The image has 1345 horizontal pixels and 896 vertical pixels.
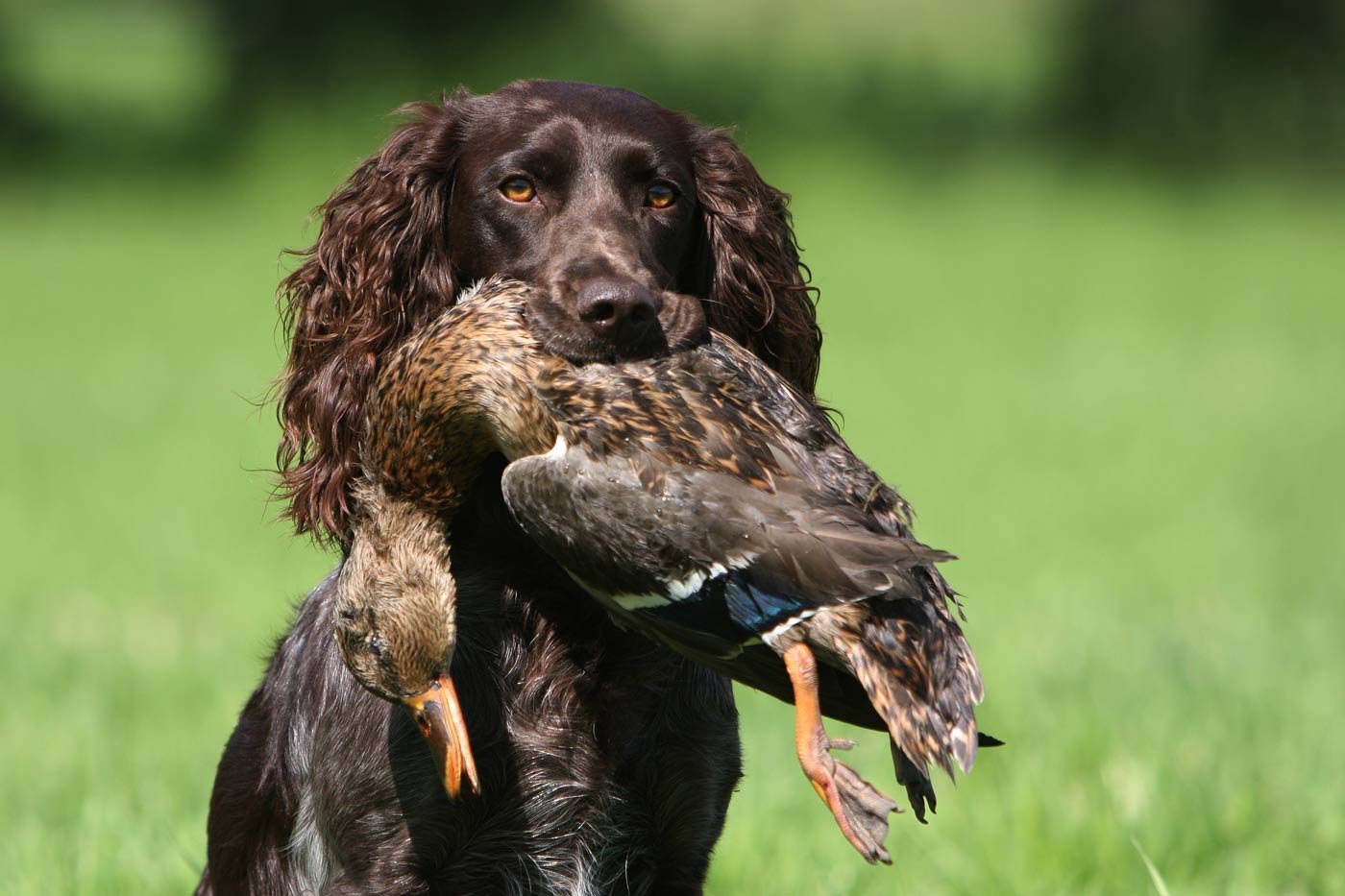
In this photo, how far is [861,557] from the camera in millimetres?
2664

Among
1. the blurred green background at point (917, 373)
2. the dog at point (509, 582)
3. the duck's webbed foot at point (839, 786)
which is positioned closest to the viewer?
the duck's webbed foot at point (839, 786)

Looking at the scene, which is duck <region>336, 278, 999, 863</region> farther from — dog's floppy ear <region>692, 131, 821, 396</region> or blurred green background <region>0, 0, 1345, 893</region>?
blurred green background <region>0, 0, 1345, 893</region>

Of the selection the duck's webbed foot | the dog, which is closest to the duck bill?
the dog

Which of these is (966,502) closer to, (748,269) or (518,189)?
(748,269)

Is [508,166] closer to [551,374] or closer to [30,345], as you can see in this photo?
[551,374]

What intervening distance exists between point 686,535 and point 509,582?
81 cm

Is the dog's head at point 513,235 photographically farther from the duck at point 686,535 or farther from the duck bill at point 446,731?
the duck bill at point 446,731

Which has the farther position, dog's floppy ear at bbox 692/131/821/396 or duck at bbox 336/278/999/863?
dog's floppy ear at bbox 692/131/821/396

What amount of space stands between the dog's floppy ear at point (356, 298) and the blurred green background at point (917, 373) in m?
0.30

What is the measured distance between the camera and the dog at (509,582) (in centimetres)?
338

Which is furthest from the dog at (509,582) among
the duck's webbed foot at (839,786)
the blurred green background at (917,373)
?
the duck's webbed foot at (839,786)

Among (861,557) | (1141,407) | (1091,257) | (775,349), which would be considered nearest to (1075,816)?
(775,349)

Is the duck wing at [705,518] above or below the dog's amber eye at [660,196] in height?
below

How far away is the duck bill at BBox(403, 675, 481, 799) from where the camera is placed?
3.04m
